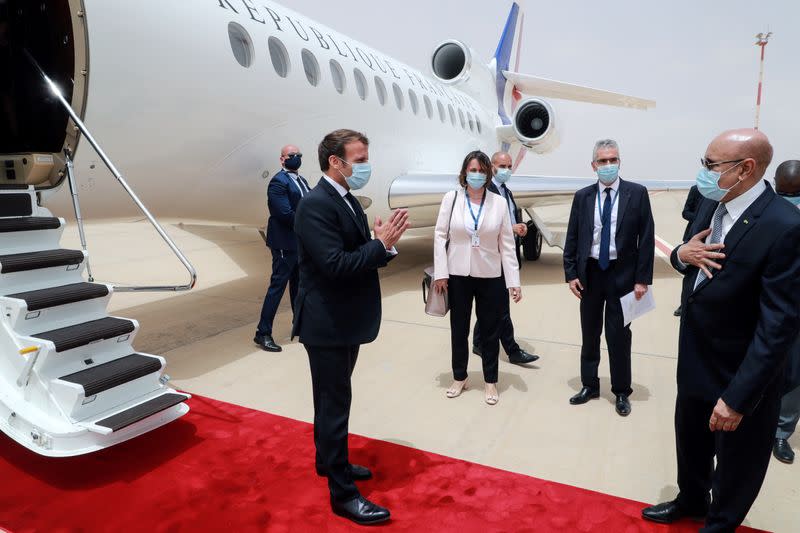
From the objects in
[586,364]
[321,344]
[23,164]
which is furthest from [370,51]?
[321,344]

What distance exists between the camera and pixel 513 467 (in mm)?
3035

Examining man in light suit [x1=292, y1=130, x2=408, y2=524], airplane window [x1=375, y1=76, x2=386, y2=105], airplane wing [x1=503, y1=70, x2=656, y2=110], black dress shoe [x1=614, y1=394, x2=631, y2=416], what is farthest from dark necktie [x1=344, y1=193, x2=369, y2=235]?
airplane wing [x1=503, y1=70, x2=656, y2=110]

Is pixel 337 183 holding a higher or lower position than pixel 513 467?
higher

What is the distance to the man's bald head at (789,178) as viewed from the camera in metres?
3.37

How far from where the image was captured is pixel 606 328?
12.3 ft

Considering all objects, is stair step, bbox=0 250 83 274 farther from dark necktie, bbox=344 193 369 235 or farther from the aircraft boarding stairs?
dark necktie, bbox=344 193 369 235

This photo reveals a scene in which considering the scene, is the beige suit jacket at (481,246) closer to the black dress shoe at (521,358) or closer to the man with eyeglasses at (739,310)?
the black dress shoe at (521,358)

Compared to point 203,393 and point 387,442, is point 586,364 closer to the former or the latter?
point 387,442

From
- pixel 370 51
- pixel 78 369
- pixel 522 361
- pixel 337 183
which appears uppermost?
pixel 370 51

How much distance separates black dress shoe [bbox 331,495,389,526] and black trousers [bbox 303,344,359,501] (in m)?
0.03

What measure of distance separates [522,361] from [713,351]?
8.98 feet

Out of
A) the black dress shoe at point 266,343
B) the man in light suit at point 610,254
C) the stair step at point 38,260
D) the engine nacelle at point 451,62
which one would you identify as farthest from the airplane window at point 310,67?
the engine nacelle at point 451,62

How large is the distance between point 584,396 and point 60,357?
354 cm

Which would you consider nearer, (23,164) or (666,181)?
(23,164)
